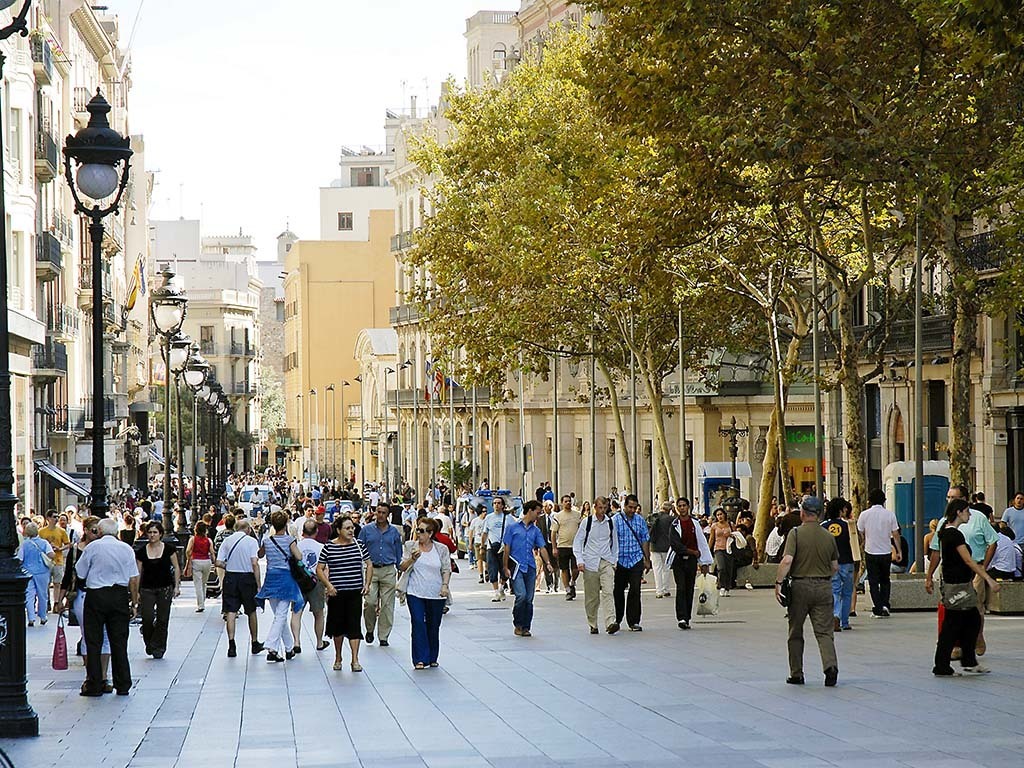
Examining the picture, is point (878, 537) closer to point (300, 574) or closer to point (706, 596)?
point (706, 596)

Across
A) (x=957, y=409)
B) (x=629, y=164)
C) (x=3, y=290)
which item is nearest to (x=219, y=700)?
(x=3, y=290)

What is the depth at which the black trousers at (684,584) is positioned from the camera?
2350 centimetres

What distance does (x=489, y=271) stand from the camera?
1836 inches

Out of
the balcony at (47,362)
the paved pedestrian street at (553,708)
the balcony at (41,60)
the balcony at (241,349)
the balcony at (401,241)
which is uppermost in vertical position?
the balcony at (401,241)

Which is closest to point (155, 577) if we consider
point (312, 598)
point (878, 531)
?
point (312, 598)

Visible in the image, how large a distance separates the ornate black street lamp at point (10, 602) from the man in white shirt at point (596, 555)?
33.9ft

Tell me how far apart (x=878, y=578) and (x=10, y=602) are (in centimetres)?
1401

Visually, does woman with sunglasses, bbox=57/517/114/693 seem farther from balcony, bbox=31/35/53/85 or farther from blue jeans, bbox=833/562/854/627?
balcony, bbox=31/35/53/85

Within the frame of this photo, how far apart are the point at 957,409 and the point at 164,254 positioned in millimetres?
127299

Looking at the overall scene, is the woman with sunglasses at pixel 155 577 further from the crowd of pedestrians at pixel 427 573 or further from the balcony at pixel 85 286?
the balcony at pixel 85 286

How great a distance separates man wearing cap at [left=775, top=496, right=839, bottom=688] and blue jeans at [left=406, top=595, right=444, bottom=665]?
3894mm

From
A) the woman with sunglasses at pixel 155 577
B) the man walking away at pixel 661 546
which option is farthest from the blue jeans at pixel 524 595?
the man walking away at pixel 661 546

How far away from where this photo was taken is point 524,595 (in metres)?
22.4

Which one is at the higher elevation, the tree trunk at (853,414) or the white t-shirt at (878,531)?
the tree trunk at (853,414)
